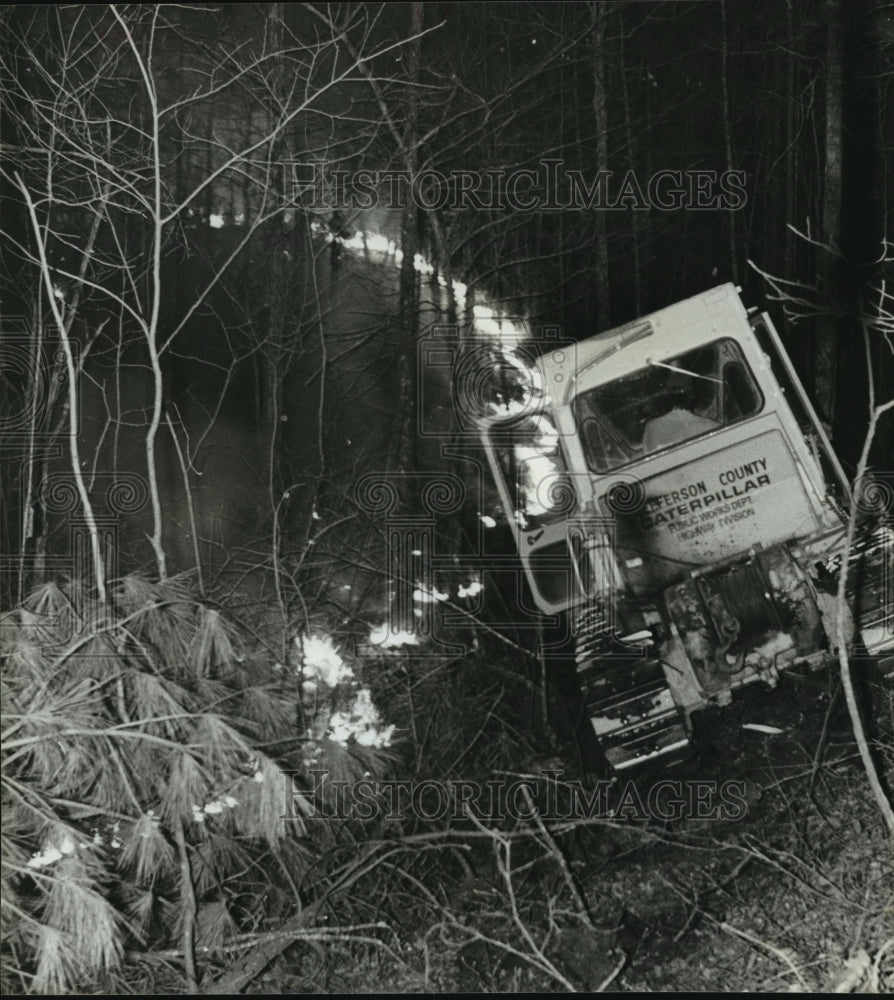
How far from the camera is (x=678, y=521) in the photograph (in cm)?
407

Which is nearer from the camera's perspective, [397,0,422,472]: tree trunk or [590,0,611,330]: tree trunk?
[397,0,422,472]: tree trunk

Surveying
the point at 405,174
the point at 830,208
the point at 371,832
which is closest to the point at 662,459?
the point at 830,208

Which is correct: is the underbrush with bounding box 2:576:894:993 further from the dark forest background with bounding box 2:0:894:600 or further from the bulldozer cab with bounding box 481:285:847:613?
the dark forest background with bounding box 2:0:894:600

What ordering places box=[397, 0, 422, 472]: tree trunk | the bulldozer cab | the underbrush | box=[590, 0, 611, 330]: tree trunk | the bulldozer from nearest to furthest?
the underbrush
the bulldozer
the bulldozer cab
box=[397, 0, 422, 472]: tree trunk
box=[590, 0, 611, 330]: tree trunk

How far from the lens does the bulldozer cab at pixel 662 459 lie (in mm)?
4035

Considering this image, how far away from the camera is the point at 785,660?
393 centimetres

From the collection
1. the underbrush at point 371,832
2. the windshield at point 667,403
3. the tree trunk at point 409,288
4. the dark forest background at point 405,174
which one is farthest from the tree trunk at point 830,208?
the tree trunk at point 409,288

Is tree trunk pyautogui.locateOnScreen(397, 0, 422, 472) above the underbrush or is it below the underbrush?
above

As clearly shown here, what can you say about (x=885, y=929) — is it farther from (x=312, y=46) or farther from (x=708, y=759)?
(x=312, y=46)

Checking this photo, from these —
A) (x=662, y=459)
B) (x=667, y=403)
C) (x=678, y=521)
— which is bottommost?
A: (x=678, y=521)

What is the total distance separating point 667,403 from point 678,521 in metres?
0.57

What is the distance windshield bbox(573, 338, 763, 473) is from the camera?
13.5ft

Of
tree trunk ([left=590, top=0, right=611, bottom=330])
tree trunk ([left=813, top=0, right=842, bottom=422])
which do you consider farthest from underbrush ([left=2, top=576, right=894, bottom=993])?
tree trunk ([left=590, top=0, right=611, bottom=330])

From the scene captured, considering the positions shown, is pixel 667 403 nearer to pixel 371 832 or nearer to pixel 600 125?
pixel 600 125
